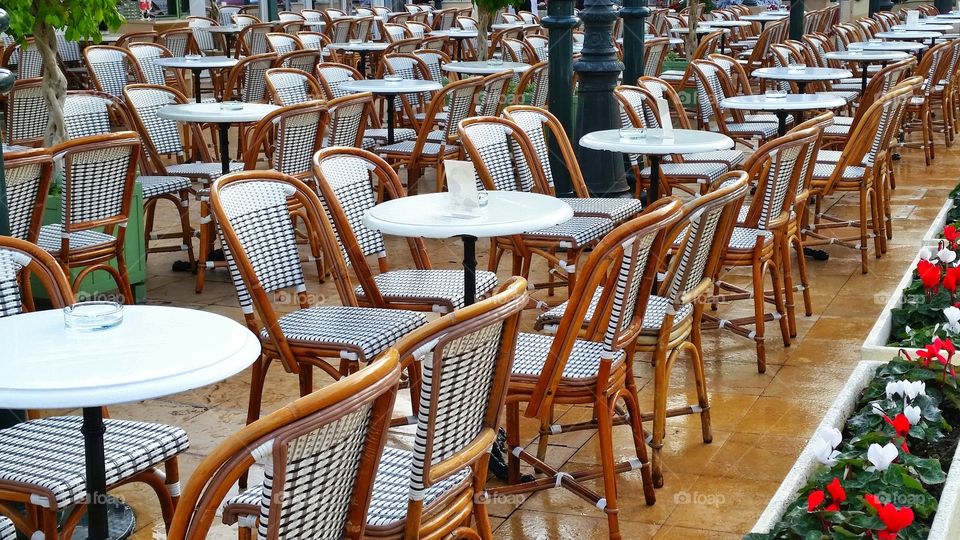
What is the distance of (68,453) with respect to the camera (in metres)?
2.47

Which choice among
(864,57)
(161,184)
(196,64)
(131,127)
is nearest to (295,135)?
(161,184)

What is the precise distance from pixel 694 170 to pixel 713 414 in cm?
203

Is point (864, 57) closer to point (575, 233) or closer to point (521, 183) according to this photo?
point (521, 183)

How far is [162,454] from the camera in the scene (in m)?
2.50

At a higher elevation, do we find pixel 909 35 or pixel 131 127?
pixel 131 127

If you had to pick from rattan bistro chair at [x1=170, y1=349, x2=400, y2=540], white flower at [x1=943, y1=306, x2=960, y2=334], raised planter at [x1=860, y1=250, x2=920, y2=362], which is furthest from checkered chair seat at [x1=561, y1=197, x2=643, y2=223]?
rattan bistro chair at [x1=170, y1=349, x2=400, y2=540]

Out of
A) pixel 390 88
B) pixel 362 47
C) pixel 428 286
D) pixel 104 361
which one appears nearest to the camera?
pixel 104 361

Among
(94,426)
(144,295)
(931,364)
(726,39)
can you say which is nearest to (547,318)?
(931,364)

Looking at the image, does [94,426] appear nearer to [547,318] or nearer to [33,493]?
[33,493]

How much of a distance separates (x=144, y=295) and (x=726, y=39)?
9.90 meters

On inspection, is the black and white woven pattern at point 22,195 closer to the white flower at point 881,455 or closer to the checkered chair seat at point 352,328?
the checkered chair seat at point 352,328

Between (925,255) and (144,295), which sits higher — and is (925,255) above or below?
above

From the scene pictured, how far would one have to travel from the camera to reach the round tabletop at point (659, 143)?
458 cm

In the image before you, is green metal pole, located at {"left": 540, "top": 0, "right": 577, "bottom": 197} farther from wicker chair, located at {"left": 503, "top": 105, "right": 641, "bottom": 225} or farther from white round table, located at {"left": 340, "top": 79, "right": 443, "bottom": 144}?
wicker chair, located at {"left": 503, "top": 105, "right": 641, "bottom": 225}
